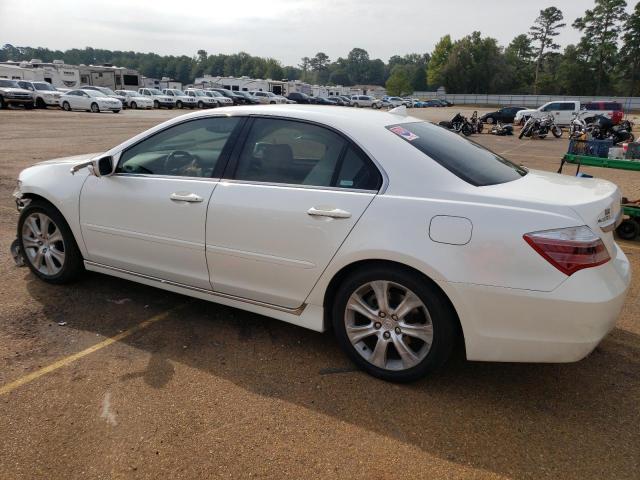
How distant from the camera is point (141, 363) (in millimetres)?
3244

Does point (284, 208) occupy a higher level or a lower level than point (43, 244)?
higher

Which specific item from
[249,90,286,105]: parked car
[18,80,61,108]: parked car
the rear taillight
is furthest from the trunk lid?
[249,90,286,105]: parked car

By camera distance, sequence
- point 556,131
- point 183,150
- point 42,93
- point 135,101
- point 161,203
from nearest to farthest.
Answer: point 161,203
point 183,150
point 556,131
point 42,93
point 135,101

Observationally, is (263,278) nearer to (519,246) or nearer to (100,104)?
(519,246)

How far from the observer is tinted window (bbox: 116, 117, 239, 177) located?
11.8 ft

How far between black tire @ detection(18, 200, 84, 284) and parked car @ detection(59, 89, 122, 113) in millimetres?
32468

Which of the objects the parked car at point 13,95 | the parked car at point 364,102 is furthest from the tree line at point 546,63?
the parked car at point 13,95

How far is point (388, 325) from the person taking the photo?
302 centimetres

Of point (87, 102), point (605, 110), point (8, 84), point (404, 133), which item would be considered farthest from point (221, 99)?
point (404, 133)

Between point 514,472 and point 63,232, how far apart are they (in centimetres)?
371

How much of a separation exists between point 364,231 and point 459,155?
0.90 meters

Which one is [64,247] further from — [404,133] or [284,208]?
[404,133]

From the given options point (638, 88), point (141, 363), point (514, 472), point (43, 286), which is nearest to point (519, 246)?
point (514, 472)

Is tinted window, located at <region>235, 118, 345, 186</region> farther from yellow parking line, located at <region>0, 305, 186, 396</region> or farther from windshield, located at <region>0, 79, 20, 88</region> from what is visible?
windshield, located at <region>0, 79, 20, 88</region>
